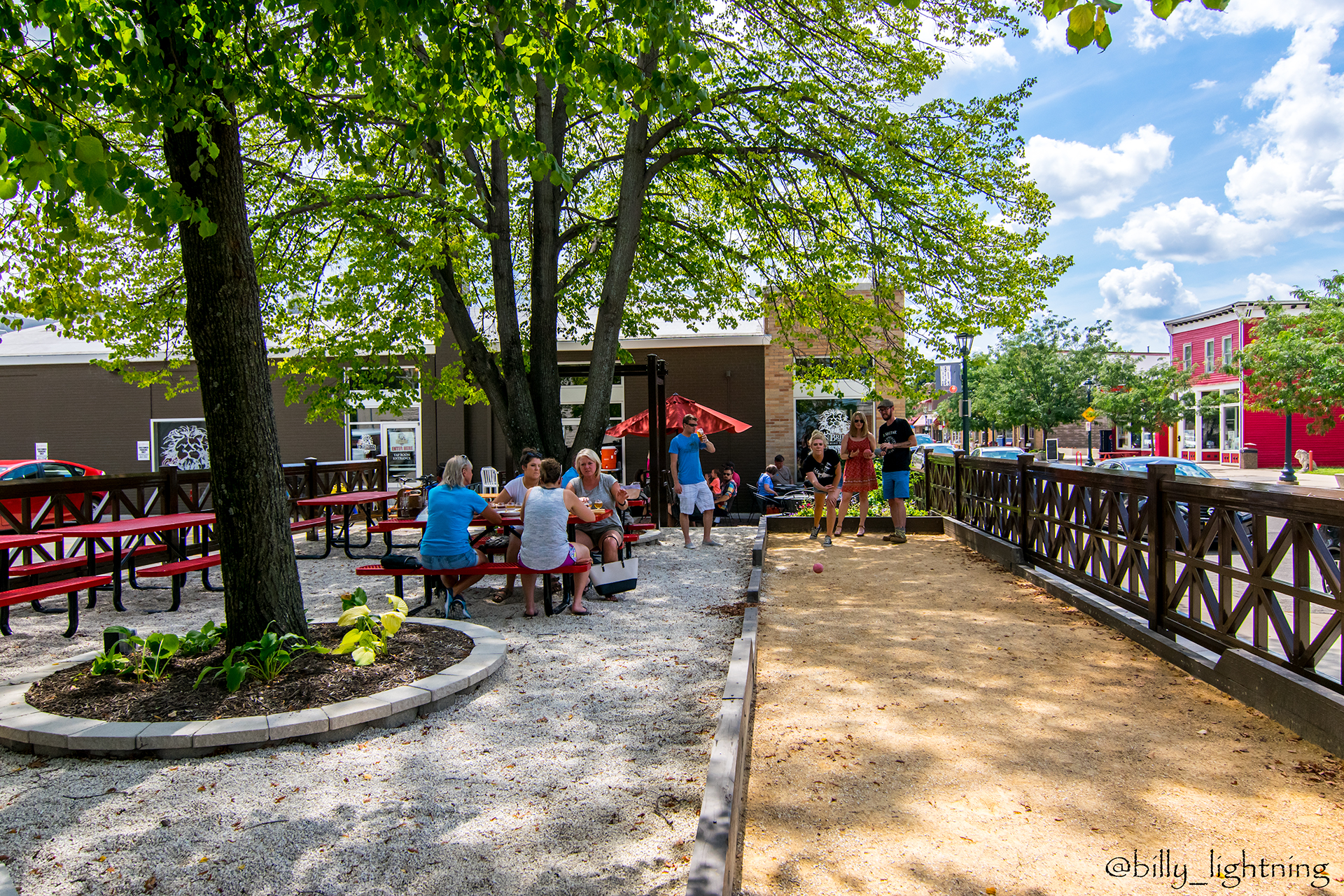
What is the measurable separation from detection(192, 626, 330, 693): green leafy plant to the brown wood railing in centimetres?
545

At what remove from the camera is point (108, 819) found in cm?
323

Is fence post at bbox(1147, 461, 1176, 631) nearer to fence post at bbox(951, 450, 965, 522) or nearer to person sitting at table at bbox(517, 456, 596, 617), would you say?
person sitting at table at bbox(517, 456, 596, 617)

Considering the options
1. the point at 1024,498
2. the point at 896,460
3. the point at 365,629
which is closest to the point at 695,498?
the point at 896,460

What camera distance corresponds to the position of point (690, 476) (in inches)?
436

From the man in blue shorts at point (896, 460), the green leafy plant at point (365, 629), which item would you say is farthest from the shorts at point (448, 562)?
the man in blue shorts at point (896, 460)

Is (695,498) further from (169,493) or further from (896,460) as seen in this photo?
(169,493)

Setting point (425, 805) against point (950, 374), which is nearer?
point (425, 805)

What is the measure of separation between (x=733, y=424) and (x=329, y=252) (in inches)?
337

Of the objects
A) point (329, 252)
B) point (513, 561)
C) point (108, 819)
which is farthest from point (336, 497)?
point (108, 819)

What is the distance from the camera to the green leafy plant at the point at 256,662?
4.36m

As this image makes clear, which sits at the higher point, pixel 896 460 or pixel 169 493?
pixel 896 460

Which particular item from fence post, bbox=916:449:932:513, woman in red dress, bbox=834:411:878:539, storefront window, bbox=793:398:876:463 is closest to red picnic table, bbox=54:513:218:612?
woman in red dress, bbox=834:411:878:539

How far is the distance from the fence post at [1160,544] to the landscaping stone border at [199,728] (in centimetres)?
490

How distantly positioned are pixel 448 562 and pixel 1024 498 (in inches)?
244
